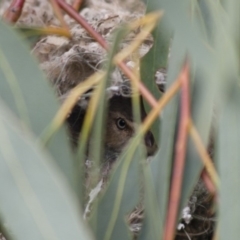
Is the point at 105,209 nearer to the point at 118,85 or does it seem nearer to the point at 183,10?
the point at 183,10

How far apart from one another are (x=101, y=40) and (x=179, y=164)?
33cm

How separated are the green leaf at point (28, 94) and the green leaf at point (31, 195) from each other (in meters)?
0.09

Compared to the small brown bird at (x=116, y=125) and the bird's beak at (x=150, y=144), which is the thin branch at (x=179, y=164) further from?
the small brown bird at (x=116, y=125)

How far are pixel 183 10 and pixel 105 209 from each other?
9.1 inches

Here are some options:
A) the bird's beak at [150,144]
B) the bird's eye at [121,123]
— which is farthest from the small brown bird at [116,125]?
the bird's beak at [150,144]

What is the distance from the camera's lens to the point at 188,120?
0.67m

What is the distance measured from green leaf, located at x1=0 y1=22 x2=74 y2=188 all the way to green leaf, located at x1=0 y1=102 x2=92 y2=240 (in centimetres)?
9

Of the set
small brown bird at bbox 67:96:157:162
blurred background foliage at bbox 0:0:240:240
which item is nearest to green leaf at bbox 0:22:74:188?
blurred background foliage at bbox 0:0:240:240

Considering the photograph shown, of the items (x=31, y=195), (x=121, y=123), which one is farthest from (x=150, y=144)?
(x=31, y=195)

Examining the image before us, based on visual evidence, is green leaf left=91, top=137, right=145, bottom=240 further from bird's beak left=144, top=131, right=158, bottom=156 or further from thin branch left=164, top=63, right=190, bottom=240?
bird's beak left=144, top=131, right=158, bottom=156

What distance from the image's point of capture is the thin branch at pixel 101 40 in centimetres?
76

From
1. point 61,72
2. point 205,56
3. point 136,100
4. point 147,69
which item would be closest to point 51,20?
point 61,72

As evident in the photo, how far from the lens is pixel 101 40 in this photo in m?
0.93

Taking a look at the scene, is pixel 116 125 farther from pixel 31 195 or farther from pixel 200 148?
pixel 31 195
